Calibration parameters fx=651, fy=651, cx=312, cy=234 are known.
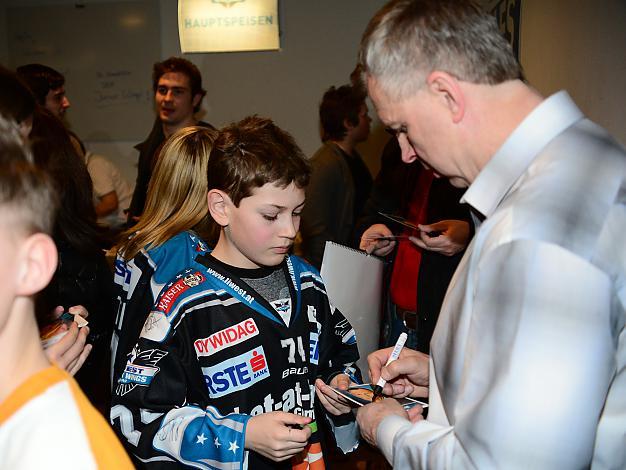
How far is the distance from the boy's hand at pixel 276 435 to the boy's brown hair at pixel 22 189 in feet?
2.59

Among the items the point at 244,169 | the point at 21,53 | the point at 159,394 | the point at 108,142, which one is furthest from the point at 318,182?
the point at 21,53

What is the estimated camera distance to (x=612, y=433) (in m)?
1.14

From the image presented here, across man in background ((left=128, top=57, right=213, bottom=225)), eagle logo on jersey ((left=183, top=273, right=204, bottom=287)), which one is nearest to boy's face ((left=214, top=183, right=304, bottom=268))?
eagle logo on jersey ((left=183, top=273, right=204, bottom=287))

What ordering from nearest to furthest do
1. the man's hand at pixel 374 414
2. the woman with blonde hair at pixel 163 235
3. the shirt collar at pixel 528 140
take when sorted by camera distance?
the shirt collar at pixel 528 140 < the man's hand at pixel 374 414 < the woman with blonde hair at pixel 163 235

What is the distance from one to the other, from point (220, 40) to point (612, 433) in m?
5.69

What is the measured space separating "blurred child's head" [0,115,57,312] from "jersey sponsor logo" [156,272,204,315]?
74 cm

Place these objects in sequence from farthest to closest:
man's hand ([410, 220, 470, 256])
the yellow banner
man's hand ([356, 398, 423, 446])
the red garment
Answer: the yellow banner
the red garment
man's hand ([410, 220, 470, 256])
man's hand ([356, 398, 423, 446])

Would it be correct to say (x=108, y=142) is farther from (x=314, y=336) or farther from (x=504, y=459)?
(x=504, y=459)

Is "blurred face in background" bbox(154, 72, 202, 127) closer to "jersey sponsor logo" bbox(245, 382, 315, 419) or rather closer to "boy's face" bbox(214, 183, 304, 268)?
"boy's face" bbox(214, 183, 304, 268)

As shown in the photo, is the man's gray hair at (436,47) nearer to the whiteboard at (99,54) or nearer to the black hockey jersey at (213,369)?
the black hockey jersey at (213,369)

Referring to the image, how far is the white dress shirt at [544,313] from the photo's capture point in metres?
0.94

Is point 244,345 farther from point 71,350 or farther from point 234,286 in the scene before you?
point 71,350

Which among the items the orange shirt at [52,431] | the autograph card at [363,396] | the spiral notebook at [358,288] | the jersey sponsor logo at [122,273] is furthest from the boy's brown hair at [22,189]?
the jersey sponsor logo at [122,273]

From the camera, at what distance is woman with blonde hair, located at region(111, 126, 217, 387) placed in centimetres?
221
